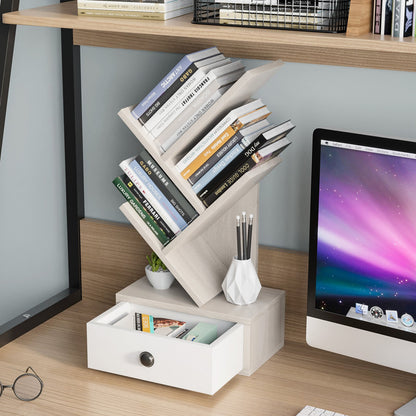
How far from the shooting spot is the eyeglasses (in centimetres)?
145

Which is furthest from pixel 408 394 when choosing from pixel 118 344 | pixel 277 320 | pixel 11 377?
pixel 11 377

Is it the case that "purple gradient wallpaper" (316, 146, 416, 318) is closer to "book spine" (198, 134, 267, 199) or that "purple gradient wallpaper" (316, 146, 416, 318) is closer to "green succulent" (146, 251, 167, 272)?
"book spine" (198, 134, 267, 199)

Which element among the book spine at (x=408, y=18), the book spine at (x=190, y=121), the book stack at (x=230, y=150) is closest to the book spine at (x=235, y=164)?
the book stack at (x=230, y=150)

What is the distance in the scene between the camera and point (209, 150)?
5.02ft

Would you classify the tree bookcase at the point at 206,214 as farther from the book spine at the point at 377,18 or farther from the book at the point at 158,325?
the book spine at the point at 377,18

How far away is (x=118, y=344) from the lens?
1.52 metres

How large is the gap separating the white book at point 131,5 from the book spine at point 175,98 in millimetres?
126

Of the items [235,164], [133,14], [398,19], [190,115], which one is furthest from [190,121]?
[398,19]

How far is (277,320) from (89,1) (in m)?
0.73

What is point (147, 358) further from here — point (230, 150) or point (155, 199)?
point (230, 150)

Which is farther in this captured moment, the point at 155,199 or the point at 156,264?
the point at 156,264

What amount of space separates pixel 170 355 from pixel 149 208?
0.30 m

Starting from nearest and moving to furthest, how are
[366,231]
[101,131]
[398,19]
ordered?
[398,19]
[366,231]
[101,131]

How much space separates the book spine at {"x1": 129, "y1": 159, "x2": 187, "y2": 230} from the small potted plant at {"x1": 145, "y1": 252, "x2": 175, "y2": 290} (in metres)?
0.14
